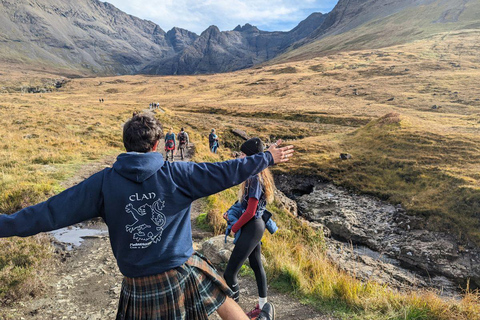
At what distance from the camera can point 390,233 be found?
1392 cm

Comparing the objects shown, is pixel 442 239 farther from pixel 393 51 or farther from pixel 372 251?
pixel 393 51

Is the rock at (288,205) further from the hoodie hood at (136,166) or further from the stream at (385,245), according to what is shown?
the hoodie hood at (136,166)

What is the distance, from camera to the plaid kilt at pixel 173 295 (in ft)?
7.73

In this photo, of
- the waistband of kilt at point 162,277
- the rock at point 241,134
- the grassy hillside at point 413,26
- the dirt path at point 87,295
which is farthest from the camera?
the grassy hillside at point 413,26

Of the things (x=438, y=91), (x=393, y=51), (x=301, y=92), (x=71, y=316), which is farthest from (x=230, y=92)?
(x=71, y=316)

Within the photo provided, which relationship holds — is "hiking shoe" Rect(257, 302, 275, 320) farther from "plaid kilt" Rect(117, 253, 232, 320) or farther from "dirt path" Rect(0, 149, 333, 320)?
"plaid kilt" Rect(117, 253, 232, 320)

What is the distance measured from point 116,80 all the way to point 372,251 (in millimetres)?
170667

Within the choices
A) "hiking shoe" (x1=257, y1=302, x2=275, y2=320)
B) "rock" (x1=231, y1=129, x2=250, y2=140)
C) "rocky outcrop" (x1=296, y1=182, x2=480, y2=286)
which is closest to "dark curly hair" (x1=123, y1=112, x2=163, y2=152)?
"hiking shoe" (x1=257, y1=302, x2=275, y2=320)

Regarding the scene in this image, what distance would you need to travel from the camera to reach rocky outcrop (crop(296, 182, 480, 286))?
445 inches

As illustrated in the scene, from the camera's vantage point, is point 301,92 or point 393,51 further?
point 393,51

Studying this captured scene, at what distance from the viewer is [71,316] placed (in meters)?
4.30

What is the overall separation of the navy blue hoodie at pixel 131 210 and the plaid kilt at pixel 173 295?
4.5 inches

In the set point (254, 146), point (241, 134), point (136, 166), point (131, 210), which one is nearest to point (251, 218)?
point (254, 146)

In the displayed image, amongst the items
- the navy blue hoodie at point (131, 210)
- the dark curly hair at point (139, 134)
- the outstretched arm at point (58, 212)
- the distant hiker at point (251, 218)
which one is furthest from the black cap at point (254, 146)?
the outstretched arm at point (58, 212)
